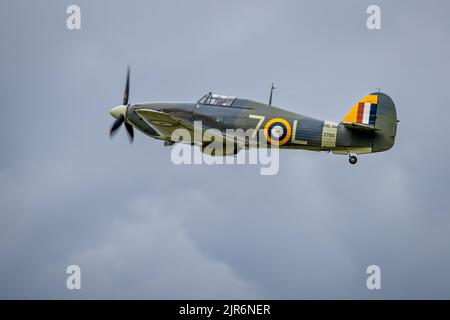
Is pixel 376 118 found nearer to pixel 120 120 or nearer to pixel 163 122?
pixel 163 122

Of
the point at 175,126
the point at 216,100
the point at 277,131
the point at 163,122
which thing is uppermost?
the point at 216,100

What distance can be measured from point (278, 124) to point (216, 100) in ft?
8.80

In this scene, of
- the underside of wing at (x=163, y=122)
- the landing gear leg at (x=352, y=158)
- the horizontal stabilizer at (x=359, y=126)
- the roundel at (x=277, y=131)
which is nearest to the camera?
the horizontal stabilizer at (x=359, y=126)

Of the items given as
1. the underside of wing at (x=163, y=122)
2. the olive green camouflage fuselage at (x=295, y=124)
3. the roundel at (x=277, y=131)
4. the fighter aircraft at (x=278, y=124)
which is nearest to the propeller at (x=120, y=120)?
the fighter aircraft at (x=278, y=124)

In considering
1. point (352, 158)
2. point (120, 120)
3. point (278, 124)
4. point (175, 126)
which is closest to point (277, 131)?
point (278, 124)

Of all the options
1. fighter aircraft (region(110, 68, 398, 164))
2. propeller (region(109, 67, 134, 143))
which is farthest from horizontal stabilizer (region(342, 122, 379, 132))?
propeller (region(109, 67, 134, 143))

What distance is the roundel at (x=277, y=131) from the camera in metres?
28.3

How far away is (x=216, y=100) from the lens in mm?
29703

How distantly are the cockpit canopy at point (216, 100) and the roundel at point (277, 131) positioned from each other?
181cm

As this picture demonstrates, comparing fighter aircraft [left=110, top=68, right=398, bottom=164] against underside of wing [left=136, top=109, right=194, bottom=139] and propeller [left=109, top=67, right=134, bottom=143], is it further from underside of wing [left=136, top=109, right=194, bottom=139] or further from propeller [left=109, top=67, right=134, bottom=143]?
propeller [left=109, top=67, right=134, bottom=143]

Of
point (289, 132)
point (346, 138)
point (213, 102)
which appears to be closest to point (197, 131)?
point (213, 102)

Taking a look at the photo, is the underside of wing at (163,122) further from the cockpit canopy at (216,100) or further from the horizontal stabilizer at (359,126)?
the horizontal stabilizer at (359,126)

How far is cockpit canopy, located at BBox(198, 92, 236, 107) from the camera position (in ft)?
96.7
